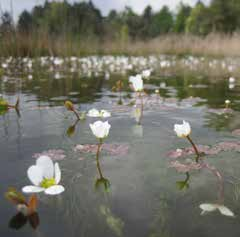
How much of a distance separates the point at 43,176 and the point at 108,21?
38193 millimetres

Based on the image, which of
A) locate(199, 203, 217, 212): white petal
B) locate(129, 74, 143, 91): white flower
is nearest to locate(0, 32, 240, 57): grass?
locate(129, 74, 143, 91): white flower

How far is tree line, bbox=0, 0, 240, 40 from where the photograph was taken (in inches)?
271

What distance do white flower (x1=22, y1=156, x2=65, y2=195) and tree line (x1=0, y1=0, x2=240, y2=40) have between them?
12.1ft

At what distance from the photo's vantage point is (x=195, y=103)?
307cm

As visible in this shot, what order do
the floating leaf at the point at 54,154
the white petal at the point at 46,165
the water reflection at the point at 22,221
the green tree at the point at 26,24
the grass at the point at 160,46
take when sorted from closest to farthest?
the water reflection at the point at 22,221 → the white petal at the point at 46,165 → the floating leaf at the point at 54,154 → the green tree at the point at 26,24 → the grass at the point at 160,46

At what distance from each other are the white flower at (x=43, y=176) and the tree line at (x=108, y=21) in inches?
145

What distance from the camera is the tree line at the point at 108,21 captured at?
6.87 metres

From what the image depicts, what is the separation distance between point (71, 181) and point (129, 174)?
0.25m

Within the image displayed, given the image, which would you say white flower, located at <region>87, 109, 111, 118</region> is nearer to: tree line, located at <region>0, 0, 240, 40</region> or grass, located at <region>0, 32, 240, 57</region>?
tree line, located at <region>0, 0, 240, 40</region>

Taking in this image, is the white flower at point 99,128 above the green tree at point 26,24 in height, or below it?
below

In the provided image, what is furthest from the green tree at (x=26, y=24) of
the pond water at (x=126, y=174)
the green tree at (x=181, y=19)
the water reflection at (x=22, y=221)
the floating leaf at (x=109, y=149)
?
the green tree at (x=181, y=19)

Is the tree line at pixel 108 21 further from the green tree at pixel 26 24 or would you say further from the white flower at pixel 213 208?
the white flower at pixel 213 208

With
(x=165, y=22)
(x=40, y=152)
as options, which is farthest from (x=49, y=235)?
(x=165, y=22)

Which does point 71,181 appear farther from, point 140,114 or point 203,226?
point 140,114
